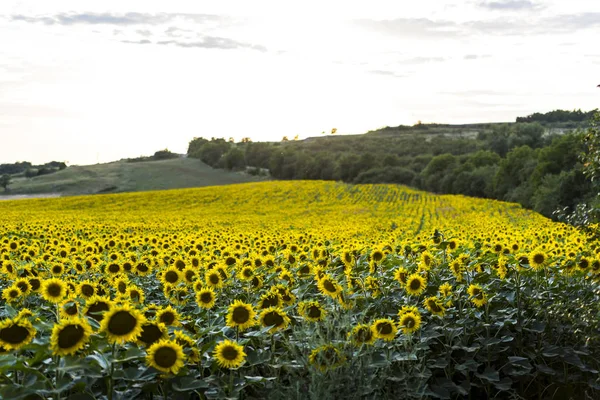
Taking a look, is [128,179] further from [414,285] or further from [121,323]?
[121,323]

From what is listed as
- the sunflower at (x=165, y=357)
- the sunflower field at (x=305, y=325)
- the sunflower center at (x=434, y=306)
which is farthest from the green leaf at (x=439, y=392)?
the sunflower at (x=165, y=357)

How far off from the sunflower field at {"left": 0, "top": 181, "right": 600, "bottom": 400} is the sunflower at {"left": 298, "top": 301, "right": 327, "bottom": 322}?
0.6 inches

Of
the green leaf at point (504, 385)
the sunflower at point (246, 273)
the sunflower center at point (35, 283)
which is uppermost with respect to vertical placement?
the sunflower center at point (35, 283)

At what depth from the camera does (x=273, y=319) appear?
4.63 metres

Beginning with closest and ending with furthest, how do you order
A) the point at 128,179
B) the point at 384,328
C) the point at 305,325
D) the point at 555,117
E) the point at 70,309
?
the point at 70,309 < the point at 384,328 < the point at 305,325 < the point at 128,179 < the point at 555,117

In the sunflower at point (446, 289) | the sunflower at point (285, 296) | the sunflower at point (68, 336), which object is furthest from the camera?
the sunflower at point (446, 289)

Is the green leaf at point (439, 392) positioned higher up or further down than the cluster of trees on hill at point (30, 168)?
further down

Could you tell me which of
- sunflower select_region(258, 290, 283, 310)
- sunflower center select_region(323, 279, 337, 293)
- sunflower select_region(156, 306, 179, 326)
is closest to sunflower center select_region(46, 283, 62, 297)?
sunflower select_region(156, 306, 179, 326)

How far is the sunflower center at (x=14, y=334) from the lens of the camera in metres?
3.49

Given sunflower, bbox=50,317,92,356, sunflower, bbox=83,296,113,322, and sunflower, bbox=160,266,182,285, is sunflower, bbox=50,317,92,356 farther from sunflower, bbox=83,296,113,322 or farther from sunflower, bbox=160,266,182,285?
sunflower, bbox=160,266,182,285

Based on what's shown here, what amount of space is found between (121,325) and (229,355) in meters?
0.84

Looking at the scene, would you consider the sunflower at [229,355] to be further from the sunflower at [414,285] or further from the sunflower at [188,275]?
the sunflower at [414,285]

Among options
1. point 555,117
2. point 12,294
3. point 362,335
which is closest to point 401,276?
point 362,335

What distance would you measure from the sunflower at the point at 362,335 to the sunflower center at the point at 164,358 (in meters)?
1.57
